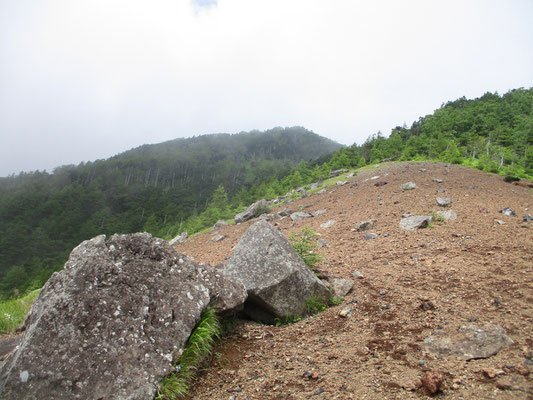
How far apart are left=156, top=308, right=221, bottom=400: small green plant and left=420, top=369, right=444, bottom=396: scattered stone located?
281 centimetres

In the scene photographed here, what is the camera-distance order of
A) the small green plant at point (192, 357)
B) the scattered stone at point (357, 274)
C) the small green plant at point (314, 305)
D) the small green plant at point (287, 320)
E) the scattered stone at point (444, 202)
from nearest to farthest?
the small green plant at point (192, 357) < the small green plant at point (287, 320) < the small green plant at point (314, 305) < the scattered stone at point (357, 274) < the scattered stone at point (444, 202)

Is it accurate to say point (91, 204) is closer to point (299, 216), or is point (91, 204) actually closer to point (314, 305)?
point (299, 216)

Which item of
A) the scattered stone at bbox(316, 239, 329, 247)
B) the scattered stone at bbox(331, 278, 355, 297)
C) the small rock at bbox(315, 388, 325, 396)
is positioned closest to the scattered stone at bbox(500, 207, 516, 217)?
the scattered stone at bbox(316, 239, 329, 247)

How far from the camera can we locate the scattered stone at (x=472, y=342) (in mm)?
3016

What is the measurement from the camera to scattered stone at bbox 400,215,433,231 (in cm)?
827

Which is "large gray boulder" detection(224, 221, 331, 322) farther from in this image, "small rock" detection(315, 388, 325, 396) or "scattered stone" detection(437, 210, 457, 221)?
"scattered stone" detection(437, 210, 457, 221)

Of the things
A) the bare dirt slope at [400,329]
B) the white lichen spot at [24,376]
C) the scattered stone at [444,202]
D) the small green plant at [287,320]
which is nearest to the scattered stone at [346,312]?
the bare dirt slope at [400,329]

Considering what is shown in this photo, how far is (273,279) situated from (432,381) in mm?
2833

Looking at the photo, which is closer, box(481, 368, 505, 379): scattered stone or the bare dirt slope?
box(481, 368, 505, 379): scattered stone

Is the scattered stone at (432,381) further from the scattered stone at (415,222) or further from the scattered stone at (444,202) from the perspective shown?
the scattered stone at (444,202)

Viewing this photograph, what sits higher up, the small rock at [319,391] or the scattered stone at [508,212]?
the scattered stone at [508,212]

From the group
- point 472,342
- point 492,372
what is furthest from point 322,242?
point 492,372

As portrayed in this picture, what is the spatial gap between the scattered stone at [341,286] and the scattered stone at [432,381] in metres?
2.57

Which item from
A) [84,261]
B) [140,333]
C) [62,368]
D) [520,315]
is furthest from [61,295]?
[520,315]
